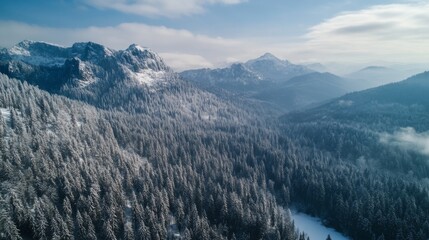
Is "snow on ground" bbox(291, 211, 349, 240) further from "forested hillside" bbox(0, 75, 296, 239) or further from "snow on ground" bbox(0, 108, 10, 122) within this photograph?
"snow on ground" bbox(0, 108, 10, 122)

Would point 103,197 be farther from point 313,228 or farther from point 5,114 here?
point 313,228

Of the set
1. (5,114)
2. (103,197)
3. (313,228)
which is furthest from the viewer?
(5,114)

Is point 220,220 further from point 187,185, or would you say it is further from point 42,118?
point 42,118

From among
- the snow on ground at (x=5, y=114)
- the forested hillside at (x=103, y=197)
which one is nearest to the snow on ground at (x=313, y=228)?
the forested hillside at (x=103, y=197)

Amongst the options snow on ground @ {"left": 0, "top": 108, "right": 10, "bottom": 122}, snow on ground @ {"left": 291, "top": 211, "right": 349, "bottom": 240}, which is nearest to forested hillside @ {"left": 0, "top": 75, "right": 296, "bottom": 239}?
snow on ground @ {"left": 0, "top": 108, "right": 10, "bottom": 122}

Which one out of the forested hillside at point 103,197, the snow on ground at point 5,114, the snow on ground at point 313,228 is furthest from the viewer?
the snow on ground at point 5,114

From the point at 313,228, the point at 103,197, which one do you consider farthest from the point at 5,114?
the point at 313,228

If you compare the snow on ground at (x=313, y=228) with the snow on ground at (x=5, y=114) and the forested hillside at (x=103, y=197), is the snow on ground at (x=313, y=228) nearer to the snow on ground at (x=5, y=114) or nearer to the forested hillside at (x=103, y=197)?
the forested hillside at (x=103, y=197)

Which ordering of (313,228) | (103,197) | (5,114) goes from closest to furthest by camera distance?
(103,197) < (313,228) < (5,114)
